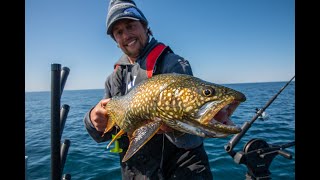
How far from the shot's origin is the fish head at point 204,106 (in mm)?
2520

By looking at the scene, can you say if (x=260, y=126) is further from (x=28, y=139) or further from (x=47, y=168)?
(x=28, y=139)

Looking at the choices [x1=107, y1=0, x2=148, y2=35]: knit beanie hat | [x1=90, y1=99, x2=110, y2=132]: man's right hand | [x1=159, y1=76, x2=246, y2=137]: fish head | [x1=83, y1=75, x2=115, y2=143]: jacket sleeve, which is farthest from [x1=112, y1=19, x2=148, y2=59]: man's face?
[x1=159, y1=76, x2=246, y2=137]: fish head

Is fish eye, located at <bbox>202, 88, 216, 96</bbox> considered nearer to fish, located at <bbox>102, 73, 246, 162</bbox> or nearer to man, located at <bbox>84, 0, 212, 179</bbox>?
fish, located at <bbox>102, 73, 246, 162</bbox>

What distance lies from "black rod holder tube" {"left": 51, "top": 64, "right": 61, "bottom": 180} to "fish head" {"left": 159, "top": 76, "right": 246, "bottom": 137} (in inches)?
73.4

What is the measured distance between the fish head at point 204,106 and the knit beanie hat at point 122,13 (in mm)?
1482

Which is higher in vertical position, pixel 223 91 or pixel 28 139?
pixel 223 91

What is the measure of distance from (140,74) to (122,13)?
38.1 inches

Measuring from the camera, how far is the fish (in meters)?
2.55

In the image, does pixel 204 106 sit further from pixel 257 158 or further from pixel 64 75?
pixel 257 158

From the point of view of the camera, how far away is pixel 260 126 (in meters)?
15.6

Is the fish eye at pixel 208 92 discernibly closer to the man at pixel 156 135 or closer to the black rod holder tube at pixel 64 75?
the man at pixel 156 135

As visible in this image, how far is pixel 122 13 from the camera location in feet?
12.0
